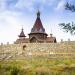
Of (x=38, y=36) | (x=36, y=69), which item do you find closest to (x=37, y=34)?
(x=38, y=36)

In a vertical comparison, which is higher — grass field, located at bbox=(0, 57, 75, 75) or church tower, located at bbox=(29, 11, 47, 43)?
church tower, located at bbox=(29, 11, 47, 43)

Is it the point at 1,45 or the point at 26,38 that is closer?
the point at 1,45

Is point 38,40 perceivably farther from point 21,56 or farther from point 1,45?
point 21,56

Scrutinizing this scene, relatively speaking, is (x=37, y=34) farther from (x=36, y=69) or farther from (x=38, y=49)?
(x=36, y=69)

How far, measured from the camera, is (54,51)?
54.4 metres

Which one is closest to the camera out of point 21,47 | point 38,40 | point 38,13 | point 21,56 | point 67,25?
point 67,25

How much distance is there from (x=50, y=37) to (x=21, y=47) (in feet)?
23.9

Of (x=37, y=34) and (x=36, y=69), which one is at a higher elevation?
(x=37, y=34)

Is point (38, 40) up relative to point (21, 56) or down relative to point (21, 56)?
up

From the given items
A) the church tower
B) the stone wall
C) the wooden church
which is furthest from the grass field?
the church tower

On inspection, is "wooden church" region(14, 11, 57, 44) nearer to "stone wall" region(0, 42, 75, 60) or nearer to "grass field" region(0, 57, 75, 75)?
"stone wall" region(0, 42, 75, 60)

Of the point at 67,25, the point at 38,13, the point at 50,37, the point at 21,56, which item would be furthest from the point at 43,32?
the point at 67,25

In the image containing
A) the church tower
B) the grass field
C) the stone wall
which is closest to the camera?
the grass field

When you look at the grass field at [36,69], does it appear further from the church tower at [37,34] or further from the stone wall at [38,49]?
the church tower at [37,34]
